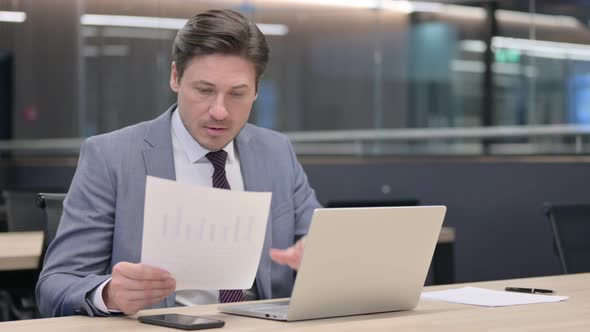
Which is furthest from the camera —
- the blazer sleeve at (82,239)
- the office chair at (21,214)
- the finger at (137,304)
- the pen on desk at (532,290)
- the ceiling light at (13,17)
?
the ceiling light at (13,17)

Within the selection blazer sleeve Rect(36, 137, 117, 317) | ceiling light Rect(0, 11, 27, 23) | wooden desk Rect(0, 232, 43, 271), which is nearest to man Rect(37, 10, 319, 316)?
blazer sleeve Rect(36, 137, 117, 317)

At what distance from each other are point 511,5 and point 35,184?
366 centimetres

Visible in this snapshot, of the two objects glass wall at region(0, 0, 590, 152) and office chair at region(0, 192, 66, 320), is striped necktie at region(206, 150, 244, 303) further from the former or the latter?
glass wall at region(0, 0, 590, 152)

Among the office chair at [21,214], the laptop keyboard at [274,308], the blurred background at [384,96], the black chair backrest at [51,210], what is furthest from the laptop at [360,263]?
the blurred background at [384,96]

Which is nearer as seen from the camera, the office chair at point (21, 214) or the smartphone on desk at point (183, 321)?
the smartphone on desk at point (183, 321)

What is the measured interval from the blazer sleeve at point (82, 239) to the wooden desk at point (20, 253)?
1.24 meters

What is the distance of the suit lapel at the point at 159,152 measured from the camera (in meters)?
2.32

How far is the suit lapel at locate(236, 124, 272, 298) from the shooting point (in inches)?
94.2

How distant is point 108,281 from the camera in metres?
1.98

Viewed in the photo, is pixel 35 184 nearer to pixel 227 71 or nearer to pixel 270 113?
pixel 270 113

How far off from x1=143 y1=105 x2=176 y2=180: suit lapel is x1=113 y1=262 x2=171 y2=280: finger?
1.54ft

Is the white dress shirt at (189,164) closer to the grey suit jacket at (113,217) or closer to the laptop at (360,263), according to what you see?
the grey suit jacket at (113,217)

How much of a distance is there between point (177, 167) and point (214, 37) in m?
0.33

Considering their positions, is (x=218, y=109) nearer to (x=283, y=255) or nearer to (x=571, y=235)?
(x=283, y=255)
